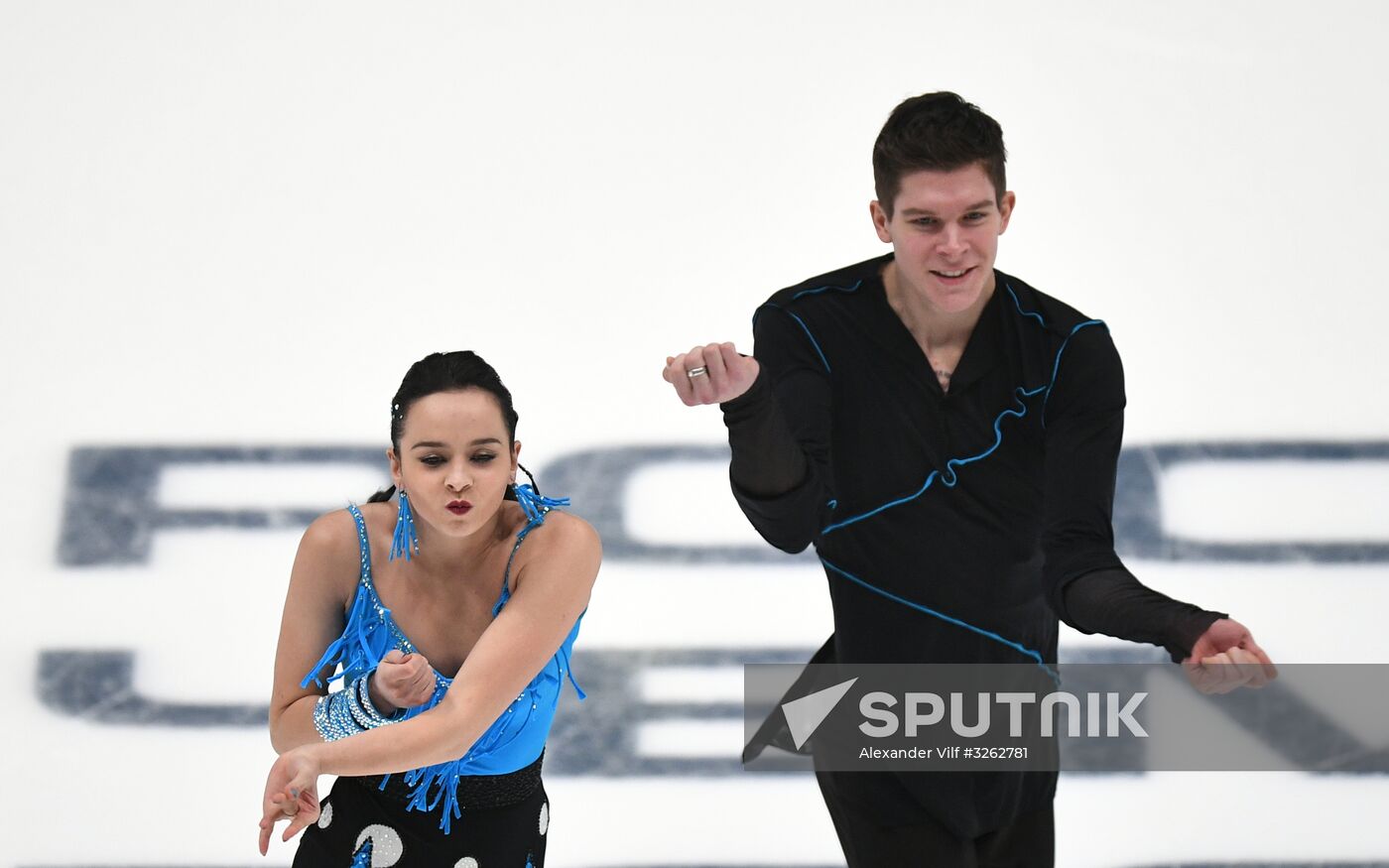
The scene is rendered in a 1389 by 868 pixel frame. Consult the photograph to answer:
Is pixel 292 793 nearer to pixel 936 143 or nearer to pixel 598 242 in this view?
pixel 936 143

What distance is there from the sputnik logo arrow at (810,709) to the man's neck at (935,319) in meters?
0.58

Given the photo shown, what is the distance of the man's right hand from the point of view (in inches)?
78.9

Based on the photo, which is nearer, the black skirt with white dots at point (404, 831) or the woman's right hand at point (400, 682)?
the woman's right hand at point (400, 682)

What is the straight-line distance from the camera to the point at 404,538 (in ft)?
8.21

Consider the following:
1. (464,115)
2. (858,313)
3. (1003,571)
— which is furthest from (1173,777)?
(464,115)

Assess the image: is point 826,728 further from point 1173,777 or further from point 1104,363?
point 1173,777

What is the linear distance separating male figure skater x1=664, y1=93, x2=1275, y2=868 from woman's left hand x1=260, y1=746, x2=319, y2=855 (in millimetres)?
815

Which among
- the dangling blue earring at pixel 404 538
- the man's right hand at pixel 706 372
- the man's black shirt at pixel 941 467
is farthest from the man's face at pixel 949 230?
the dangling blue earring at pixel 404 538

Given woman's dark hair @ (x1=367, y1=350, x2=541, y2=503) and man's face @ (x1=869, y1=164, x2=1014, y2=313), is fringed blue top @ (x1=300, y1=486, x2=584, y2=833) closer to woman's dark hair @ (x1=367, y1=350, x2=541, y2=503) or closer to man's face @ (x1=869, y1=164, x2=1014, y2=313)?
woman's dark hair @ (x1=367, y1=350, x2=541, y2=503)

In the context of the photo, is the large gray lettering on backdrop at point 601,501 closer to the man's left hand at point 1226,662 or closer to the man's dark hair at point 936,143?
the man's dark hair at point 936,143

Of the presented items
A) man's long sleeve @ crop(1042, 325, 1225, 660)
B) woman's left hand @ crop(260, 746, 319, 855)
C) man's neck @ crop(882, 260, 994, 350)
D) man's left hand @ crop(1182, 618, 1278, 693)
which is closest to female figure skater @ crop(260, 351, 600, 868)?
woman's left hand @ crop(260, 746, 319, 855)

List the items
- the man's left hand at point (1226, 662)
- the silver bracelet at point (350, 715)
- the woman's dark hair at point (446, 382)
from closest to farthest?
the man's left hand at point (1226, 662), the silver bracelet at point (350, 715), the woman's dark hair at point (446, 382)

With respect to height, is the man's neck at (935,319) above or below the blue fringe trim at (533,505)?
above

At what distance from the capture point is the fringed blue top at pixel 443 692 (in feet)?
7.75
